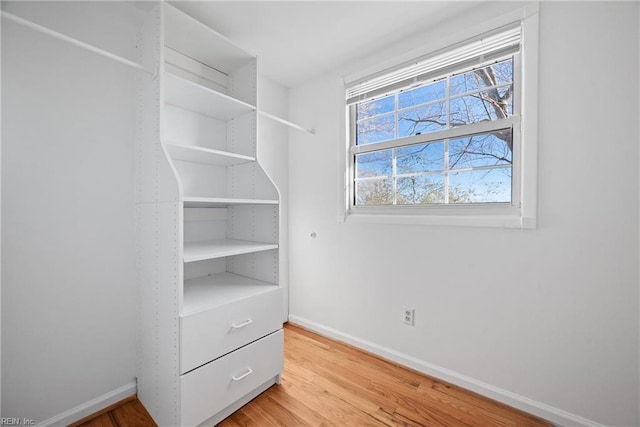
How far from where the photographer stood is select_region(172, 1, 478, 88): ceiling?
156cm

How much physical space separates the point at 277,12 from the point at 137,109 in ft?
3.34

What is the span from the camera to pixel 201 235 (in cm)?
190

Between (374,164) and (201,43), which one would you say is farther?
(374,164)

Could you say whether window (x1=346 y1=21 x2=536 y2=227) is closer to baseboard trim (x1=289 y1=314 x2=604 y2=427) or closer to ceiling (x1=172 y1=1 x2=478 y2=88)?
ceiling (x1=172 y1=1 x2=478 y2=88)

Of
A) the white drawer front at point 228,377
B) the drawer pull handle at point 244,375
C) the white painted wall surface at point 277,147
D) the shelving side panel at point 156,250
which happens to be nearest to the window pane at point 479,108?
the white painted wall surface at point 277,147

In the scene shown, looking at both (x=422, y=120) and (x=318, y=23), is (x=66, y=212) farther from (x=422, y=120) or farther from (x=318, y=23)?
(x=422, y=120)

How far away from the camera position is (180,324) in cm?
123

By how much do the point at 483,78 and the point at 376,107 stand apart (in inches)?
29.0

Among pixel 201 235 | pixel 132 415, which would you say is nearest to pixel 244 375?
pixel 132 415

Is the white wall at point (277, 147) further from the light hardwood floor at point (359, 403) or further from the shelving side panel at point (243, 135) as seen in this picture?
the light hardwood floor at point (359, 403)

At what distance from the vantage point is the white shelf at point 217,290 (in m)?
1.37

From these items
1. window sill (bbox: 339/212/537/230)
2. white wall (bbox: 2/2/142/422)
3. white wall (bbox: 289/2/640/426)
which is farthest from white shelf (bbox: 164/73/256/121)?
white wall (bbox: 289/2/640/426)

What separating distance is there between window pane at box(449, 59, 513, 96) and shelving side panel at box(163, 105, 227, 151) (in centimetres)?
165

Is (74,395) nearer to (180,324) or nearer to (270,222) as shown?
(180,324)
